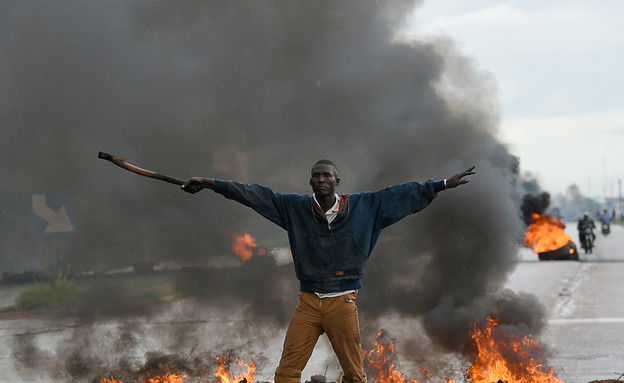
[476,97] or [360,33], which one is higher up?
[360,33]

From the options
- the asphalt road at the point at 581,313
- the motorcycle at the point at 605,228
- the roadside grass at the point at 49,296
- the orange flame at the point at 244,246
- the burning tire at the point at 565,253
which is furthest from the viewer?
the motorcycle at the point at 605,228

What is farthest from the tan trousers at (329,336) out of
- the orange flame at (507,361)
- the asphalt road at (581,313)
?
the asphalt road at (581,313)

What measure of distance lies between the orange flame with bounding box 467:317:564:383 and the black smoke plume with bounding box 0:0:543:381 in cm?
65

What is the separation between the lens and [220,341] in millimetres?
5773

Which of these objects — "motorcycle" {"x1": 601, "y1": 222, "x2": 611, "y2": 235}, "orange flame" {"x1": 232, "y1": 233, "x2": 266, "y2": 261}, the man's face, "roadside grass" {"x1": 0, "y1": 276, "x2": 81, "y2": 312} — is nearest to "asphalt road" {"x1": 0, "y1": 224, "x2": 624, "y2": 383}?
"roadside grass" {"x1": 0, "y1": 276, "x2": 81, "y2": 312}

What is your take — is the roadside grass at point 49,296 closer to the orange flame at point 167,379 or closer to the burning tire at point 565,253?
the orange flame at point 167,379

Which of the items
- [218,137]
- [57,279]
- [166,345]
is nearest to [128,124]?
[218,137]

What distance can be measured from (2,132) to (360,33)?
12.9ft

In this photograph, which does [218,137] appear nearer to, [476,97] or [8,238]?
[476,97]

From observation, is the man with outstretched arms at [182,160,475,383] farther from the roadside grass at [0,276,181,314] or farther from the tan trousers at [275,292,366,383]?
the roadside grass at [0,276,181,314]

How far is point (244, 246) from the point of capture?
263 inches

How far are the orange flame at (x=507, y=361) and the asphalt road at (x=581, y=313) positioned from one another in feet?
3.27

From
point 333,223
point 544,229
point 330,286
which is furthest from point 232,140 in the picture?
point 544,229

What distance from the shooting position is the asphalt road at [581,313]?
625cm
